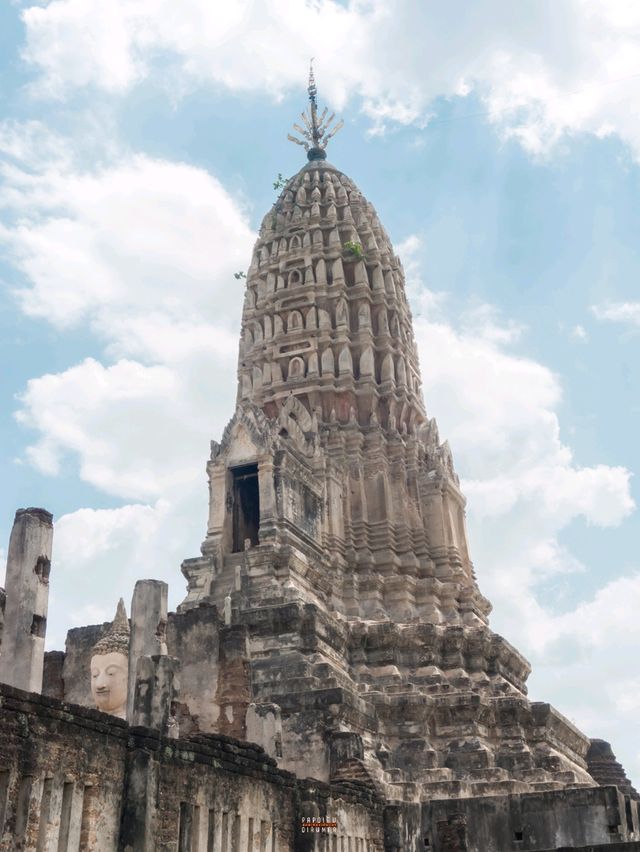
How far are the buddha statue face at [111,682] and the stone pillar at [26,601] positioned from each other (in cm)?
190

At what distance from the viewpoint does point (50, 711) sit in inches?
392

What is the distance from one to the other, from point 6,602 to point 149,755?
393cm

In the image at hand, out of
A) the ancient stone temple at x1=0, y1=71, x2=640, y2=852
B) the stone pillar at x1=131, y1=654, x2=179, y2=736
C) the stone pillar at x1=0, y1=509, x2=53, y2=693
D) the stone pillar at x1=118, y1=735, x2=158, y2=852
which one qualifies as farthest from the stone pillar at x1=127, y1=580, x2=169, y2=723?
the stone pillar at x1=118, y1=735, x2=158, y2=852

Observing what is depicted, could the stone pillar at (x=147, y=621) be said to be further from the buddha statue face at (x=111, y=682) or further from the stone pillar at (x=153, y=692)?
the stone pillar at (x=153, y=692)

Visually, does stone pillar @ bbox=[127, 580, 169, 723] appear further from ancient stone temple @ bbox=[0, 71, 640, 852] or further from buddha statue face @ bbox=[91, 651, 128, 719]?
buddha statue face @ bbox=[91, 651, 128, 719]

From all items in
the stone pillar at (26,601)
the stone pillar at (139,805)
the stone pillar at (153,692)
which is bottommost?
the stone pillar at (139,805)

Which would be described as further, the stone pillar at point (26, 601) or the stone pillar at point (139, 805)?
the stone pillar at point (26, 601)

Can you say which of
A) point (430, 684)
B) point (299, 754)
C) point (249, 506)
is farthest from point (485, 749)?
point (249, 506)

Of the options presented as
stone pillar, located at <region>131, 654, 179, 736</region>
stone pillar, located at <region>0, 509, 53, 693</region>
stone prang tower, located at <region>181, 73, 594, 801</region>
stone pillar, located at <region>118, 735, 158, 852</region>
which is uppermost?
stone prang tower, located at <region>181, 73, 594, 801</region>

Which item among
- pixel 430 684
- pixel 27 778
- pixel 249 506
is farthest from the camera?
pixel 249 506

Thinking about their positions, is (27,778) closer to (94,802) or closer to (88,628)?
(94,802)

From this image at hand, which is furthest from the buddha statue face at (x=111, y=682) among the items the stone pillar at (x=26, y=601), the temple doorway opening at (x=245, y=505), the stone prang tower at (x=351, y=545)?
the temple doorway opening at (x=245, y=505)

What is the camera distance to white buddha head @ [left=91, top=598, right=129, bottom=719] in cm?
1573

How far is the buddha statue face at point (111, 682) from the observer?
15.7 m
